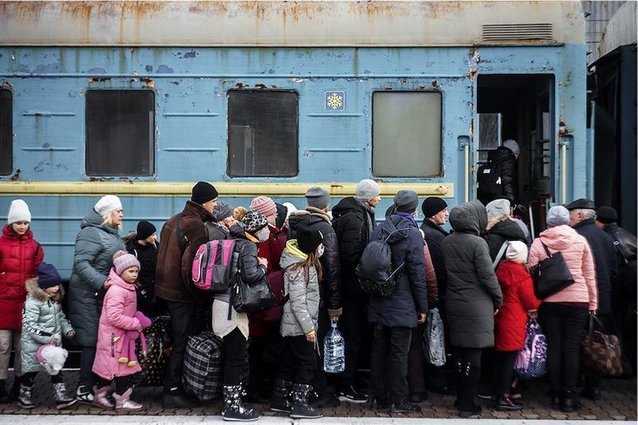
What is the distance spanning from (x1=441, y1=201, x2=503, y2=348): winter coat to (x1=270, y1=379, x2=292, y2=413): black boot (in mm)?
1341

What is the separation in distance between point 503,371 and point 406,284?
3.46 feet

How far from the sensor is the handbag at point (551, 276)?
610 centimetres

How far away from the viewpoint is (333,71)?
25.5 ft

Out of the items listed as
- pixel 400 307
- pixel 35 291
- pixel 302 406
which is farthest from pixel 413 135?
pixel 35 291

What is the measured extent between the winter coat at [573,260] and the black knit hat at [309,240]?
1802 millimetres

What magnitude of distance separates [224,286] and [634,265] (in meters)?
3.68

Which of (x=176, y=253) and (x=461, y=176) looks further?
(x=461, y=176)

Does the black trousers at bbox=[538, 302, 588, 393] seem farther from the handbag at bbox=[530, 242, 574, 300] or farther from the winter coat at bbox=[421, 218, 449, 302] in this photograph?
the winter coat at bbox=[421, 218, 449, 302]

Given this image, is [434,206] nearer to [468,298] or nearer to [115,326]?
[468,298]

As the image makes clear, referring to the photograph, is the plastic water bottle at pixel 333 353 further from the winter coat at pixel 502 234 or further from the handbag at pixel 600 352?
the handbag at pixel 600 352

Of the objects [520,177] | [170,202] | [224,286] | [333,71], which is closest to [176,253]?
[224,286]

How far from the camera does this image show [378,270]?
588cm

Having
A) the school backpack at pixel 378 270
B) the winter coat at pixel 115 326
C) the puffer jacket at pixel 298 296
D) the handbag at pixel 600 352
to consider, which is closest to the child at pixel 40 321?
the winter coat at pixel 115 326

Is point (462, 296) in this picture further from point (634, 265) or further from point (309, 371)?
point (634, 265)
